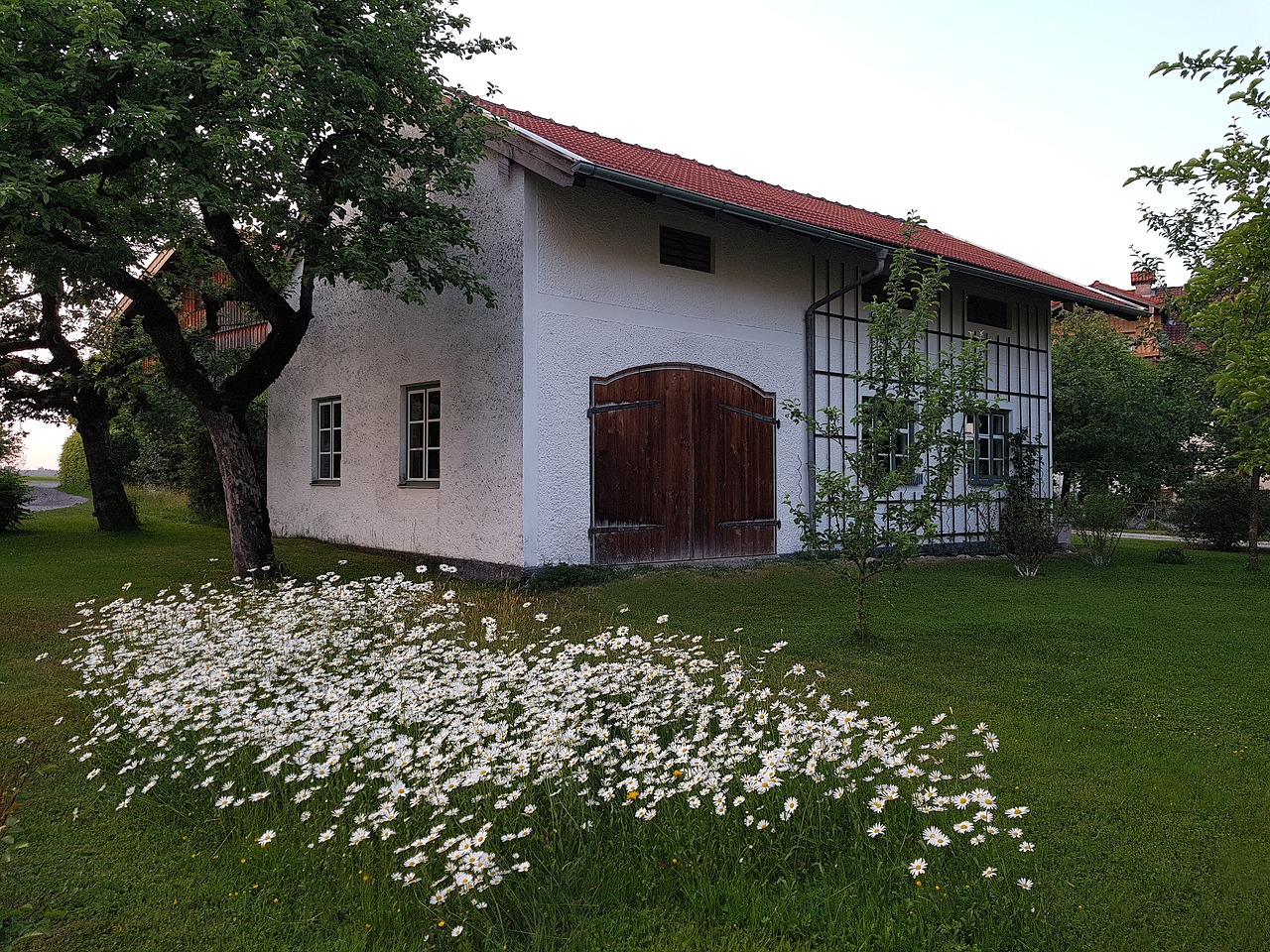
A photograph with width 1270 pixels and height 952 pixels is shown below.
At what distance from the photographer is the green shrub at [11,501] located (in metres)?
15.8

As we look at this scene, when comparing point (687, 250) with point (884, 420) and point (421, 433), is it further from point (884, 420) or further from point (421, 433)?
point (884, 420)

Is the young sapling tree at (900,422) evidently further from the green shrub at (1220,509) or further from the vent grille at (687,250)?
the green shrub at (1220,509)

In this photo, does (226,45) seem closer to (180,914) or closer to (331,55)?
(331,55)

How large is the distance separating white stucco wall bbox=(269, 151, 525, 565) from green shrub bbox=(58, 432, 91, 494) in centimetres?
2143

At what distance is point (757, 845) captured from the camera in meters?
3.09

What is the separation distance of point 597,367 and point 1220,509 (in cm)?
1420

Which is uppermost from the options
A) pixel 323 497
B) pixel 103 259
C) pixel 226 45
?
pixel 226 45

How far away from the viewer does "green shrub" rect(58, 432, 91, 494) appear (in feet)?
102

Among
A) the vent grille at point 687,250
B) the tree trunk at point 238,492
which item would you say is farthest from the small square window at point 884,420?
the tree trunk at point 238,492

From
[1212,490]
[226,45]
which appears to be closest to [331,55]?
[226,45]

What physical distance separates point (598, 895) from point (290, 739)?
1.51 meters

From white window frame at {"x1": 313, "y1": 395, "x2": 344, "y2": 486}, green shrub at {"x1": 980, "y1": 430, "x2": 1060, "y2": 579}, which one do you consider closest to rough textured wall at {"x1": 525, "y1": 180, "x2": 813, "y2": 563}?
green shrub at {"x1": 980, "y1": 430, "x2": 1060, "y2": 579}

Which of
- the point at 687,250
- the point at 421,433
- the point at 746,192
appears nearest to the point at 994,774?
the point at 687,250

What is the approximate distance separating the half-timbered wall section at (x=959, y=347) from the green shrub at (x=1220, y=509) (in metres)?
4.68
